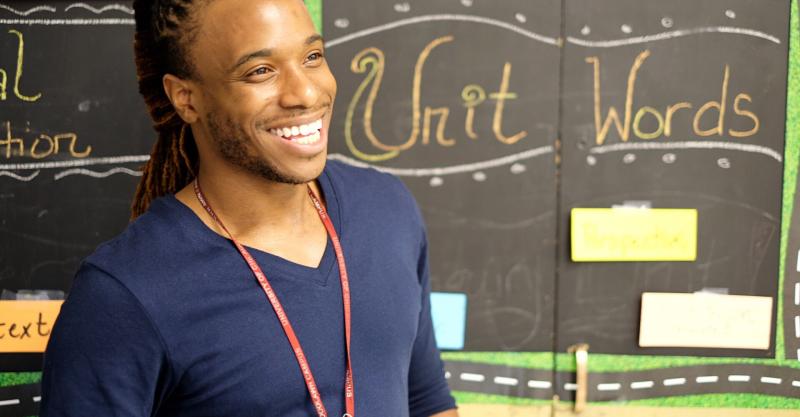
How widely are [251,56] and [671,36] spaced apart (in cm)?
78

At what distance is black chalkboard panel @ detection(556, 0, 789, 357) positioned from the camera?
1.37 metres

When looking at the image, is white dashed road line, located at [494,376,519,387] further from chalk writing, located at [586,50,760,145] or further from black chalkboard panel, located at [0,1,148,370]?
black chalkboard panel, located at [0,1,148,370]

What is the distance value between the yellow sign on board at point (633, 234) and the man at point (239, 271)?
472 mm

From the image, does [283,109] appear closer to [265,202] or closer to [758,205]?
[265,202]

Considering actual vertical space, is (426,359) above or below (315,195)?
below

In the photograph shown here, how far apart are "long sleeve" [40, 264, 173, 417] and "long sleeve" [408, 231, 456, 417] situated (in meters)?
0.39

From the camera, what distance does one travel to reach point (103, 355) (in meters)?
0.82

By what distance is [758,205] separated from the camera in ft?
4.61

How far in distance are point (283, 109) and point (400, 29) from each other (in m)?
0.52

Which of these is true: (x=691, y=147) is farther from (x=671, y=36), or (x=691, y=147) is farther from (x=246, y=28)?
(x=246, y=28)

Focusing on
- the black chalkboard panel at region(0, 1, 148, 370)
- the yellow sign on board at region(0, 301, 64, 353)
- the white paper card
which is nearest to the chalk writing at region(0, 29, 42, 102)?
the black chalkboard panel at region(0, 1, 148, 370)

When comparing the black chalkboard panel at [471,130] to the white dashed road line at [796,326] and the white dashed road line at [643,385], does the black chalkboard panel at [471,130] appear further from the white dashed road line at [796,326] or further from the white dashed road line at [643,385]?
the white dashed road line at [796,326]

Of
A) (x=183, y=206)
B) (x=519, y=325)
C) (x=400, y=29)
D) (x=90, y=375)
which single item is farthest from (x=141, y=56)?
(x=519, y=325)

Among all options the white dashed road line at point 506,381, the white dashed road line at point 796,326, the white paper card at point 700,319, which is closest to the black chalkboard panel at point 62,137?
the white dashed road line at point 506,381
